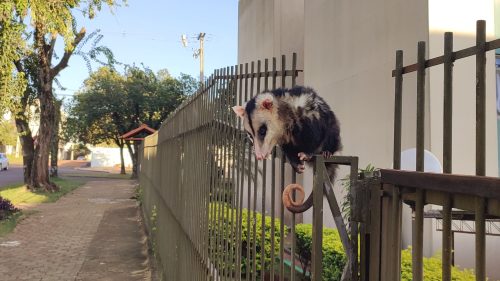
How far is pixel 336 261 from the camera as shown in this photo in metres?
4.52

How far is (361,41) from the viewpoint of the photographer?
23.2 ft

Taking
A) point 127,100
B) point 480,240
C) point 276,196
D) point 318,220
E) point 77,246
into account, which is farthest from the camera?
point 127,100

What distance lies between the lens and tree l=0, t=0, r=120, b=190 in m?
12.2

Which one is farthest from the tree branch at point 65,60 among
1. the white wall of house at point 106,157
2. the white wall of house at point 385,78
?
the white wall of house at point 106,157

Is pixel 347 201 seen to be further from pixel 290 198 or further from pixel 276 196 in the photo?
pixel 290 198

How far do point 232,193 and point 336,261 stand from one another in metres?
1.92

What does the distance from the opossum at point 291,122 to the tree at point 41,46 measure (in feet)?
35.6

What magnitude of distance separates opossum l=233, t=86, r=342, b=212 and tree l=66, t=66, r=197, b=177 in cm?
3390

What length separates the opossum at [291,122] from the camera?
2121 mm

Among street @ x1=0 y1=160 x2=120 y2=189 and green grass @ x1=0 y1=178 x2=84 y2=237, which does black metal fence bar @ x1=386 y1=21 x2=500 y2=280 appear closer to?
green grass @ x1=0 y1=178 x2=84 y2=237

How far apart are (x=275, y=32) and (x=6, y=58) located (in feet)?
24.3

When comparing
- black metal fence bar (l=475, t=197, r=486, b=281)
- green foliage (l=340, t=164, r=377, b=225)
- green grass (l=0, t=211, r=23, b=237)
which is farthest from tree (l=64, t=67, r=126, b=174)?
black metal fence bar (l=475, t=197, r=486, b=281)

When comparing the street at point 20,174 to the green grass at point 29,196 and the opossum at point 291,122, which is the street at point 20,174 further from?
the opossum at point 291,122

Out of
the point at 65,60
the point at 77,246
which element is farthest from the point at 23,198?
the point at 77,246
